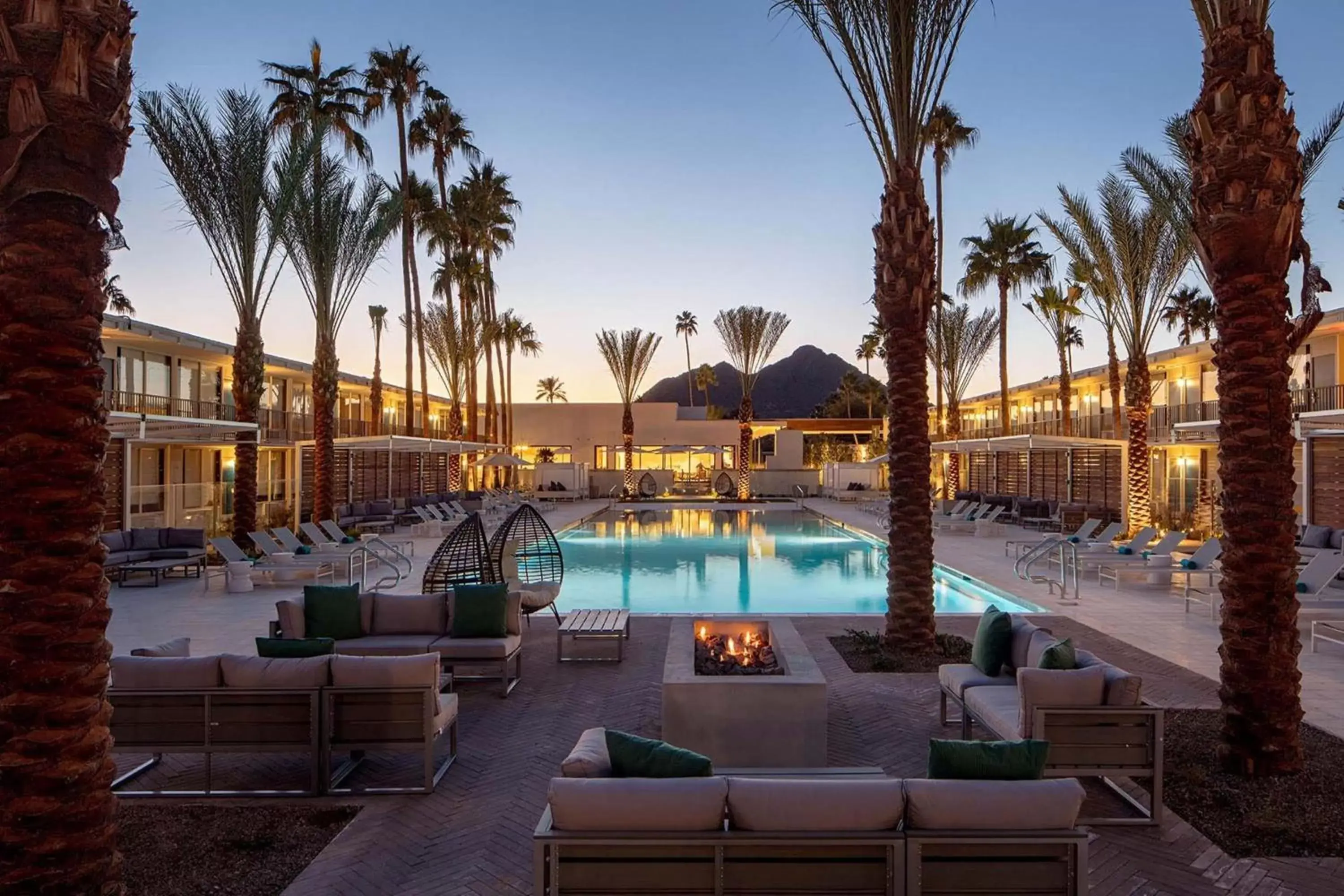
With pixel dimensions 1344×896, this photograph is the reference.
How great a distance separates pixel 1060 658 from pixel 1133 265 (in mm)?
14916

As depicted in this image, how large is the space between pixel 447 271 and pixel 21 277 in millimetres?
26688

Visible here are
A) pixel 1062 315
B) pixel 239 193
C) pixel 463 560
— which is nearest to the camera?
pixel 463 560

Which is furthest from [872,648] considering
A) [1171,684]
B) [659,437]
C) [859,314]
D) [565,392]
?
[565,392]

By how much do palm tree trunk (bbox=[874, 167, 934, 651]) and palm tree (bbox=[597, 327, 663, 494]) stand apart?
28.6 meters

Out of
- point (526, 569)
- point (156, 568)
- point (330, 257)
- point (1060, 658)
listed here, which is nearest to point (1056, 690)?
point (1060, 658)

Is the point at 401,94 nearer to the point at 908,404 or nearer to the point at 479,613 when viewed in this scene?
the point at 908,404

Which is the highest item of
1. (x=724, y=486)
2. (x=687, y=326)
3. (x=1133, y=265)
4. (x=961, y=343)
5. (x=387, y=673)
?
(x=687, y=326)

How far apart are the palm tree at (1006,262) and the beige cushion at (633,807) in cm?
2720

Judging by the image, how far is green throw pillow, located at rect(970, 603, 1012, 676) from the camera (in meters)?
5.63

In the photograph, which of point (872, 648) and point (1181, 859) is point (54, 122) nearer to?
point (1181, 859)

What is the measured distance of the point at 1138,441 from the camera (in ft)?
59.0

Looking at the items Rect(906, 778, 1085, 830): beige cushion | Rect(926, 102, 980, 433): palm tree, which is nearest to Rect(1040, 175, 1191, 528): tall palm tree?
Rect(926, 102, 980, 433): palm tree

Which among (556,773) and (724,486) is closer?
(556,773)

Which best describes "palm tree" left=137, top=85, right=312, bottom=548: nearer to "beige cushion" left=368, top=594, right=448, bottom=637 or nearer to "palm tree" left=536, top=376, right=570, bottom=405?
"beige cushion" left=368, top=594, right=448, bottom=637
